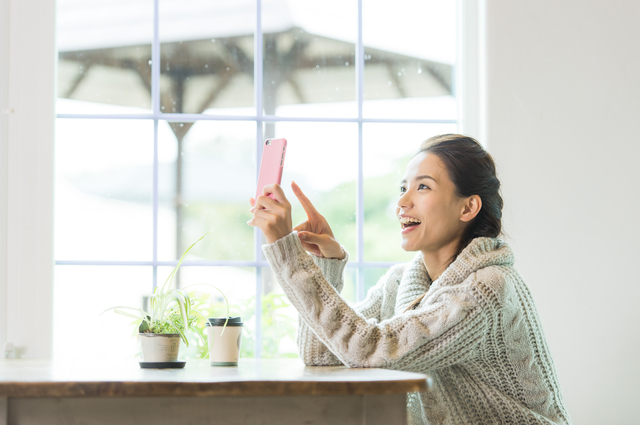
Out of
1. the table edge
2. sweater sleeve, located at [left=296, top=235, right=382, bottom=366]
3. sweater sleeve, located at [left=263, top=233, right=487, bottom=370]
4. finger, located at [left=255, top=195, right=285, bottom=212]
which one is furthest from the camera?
sweater sleeve, located at [left=296, top=235, right=382, bottom=366]

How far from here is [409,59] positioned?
2.20m

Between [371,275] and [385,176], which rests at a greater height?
[385,176]

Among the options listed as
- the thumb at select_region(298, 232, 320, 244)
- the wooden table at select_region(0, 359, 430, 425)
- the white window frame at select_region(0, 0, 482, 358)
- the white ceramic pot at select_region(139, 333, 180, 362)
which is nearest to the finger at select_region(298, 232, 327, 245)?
the thumb at select_region(298, 232, 320, 244)

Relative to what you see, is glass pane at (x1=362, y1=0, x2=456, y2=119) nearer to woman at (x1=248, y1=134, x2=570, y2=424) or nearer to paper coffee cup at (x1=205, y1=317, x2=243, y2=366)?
woman at (x1=248, y1=134, x2=570, y2=424)

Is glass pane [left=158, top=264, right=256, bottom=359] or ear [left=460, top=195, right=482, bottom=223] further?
glass pane [left=158, top=264, right=256, bottom=359]

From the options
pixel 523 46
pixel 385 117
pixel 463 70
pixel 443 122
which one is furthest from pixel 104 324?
pixel 523 46

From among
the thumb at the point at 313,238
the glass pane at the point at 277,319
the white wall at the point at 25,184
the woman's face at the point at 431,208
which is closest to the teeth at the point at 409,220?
the woman's face at the point at 431,208

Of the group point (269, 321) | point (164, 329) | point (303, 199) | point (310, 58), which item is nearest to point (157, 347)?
point (164, 329)

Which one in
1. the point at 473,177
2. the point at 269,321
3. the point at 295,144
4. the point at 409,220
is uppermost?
the point at 295,144

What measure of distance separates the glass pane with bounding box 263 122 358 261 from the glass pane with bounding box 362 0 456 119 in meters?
0.16

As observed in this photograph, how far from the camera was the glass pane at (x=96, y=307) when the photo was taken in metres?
2.07

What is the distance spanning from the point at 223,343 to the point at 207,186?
87 cm

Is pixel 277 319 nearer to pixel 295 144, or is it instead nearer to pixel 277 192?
pixel 295 144

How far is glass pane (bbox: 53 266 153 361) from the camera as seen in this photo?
2070mm
